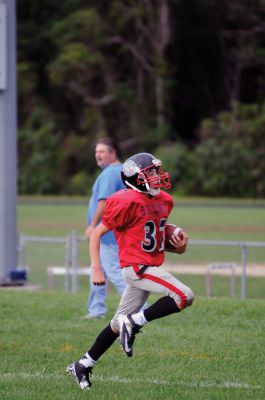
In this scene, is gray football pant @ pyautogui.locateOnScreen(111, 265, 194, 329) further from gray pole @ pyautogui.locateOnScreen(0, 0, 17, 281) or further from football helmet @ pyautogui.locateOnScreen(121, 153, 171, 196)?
gray pole @ pyautogui.locateOnScreen(0, 0, 17, 281)

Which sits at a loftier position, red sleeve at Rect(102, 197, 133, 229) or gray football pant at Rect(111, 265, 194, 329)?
red sleeve at Rect(102, 197, 133, 229)

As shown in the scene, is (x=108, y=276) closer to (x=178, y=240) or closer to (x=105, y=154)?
(x=105, y=154)

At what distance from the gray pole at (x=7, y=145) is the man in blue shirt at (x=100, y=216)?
3329mm

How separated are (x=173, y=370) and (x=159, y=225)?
130 centimetres

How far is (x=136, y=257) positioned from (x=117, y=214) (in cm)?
36

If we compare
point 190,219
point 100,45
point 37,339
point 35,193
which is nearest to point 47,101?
point 100,45

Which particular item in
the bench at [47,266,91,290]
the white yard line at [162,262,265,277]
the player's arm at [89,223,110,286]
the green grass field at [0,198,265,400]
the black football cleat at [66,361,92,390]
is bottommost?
the white yard line at [162,262,265,277]

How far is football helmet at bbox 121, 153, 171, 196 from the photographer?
7109 millimetres

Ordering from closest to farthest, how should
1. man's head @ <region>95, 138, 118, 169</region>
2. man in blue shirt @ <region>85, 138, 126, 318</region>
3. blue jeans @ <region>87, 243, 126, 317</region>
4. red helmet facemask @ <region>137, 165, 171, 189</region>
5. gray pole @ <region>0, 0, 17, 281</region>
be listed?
red helmet facemask @ <region>137, 165, 171, 189</region>, man in blue shirt @ <region>85, 138, 126, 318</region>, blue jeans @ <region>87, 243, 126, 317</region>, man's head @ <region>95, 138, 118, 169</region>, gray pole @ <region>0, 0, 17, 281</region>

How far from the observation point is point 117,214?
23.2 feet

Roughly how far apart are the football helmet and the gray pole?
6.79m

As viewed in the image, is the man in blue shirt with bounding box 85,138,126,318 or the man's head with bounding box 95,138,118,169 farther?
the man's head with bounding box 95,138,118,169

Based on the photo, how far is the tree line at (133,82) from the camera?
50219 millimetres

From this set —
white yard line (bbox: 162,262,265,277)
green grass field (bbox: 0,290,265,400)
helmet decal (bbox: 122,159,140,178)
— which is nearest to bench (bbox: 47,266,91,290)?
white yard line (bbox: 162,262,265,277)
